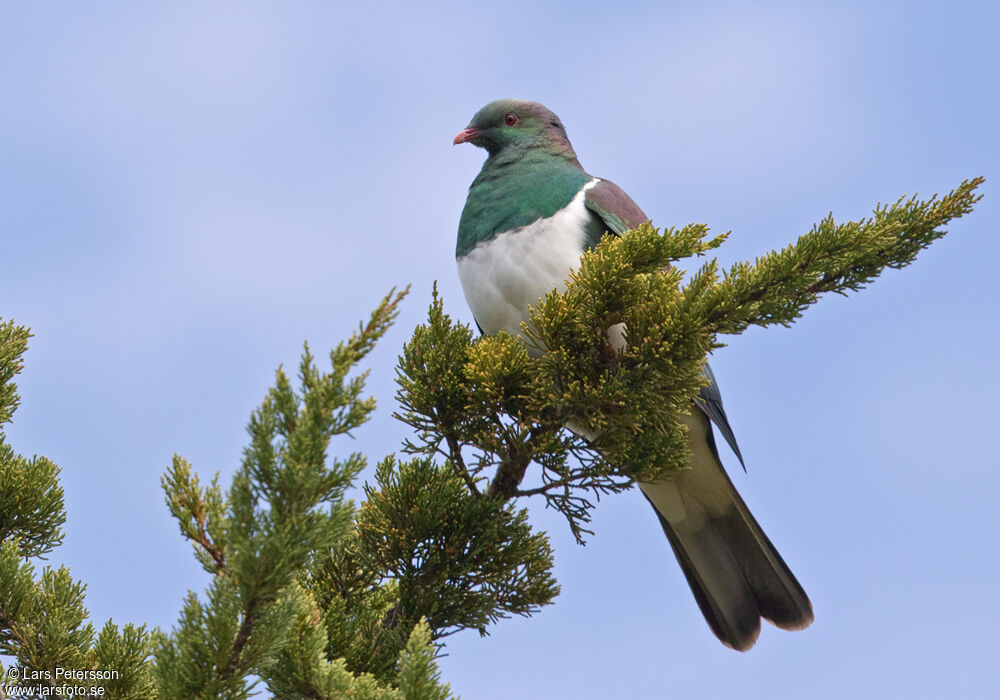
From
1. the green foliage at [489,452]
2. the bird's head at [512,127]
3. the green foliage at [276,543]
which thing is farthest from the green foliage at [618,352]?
the bird's head at [512,127]

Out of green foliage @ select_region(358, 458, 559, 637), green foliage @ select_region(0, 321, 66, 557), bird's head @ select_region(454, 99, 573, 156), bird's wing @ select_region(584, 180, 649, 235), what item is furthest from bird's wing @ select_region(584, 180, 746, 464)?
green foliage @ select_region(0, 321, 66, 557)

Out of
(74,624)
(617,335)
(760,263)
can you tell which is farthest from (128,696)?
(760,263)

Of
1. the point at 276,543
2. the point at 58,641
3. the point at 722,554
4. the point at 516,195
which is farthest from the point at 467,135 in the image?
the point at 276,543

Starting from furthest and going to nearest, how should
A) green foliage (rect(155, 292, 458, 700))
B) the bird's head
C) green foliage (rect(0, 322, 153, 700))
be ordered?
the bird's head < green foliage (rect(0, 322, 153, 700)) < green foliage (rect(155, 292, 458, 700))

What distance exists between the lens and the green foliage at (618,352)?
2.50 meters

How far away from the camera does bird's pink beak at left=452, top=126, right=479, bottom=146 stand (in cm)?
443

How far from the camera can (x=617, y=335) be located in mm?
2926

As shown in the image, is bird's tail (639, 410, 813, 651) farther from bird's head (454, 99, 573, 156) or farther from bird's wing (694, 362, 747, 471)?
bird's head (454, 99, 573, 156)

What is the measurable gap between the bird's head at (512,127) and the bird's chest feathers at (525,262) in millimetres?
662

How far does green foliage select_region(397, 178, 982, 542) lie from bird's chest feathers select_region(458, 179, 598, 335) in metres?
0.80

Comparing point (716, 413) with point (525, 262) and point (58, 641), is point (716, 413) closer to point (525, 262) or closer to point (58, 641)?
point (525, 262)

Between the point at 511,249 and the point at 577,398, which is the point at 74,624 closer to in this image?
the point at 577,398

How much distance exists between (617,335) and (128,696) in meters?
1.51

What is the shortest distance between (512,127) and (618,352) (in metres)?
1.96
